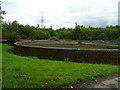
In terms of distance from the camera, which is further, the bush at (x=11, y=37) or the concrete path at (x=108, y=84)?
the bush at (x=11, y=37)

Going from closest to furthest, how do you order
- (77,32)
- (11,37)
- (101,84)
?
(101,84) → (11,37) → (77,32)

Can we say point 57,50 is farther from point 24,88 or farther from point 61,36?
point 61,36

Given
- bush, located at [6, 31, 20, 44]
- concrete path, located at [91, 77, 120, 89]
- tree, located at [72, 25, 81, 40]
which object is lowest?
concrete path, located at [91, 77, 120, 89]

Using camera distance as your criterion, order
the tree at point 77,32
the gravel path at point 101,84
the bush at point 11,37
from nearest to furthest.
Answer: the gravel path at point 101,84 → the bush at point 11,37 → the tree at point 77,32

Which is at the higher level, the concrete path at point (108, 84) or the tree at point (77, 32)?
the tree at point (77, 32)

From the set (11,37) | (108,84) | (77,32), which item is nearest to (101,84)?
(108,84)

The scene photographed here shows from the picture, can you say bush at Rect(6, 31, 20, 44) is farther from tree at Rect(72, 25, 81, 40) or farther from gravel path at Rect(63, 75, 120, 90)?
gravel path at Rect(63, 75, 120, 90)

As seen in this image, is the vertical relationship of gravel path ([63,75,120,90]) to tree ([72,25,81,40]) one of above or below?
below

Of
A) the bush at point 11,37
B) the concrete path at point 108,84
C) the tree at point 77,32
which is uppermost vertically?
the tree at point 77,32

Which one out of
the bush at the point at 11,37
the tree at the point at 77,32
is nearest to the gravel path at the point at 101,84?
Result: the bush at the point at 11,37

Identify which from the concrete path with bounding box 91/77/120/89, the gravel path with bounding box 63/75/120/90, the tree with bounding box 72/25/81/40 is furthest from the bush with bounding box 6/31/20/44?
the concrete path with bounding box 91/77/120/89

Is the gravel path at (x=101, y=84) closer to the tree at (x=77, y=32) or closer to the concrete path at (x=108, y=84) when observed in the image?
the concrete path at (x=108, y=84)

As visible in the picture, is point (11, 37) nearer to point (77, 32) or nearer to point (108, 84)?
point (108, 84)

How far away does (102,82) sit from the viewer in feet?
12.0
